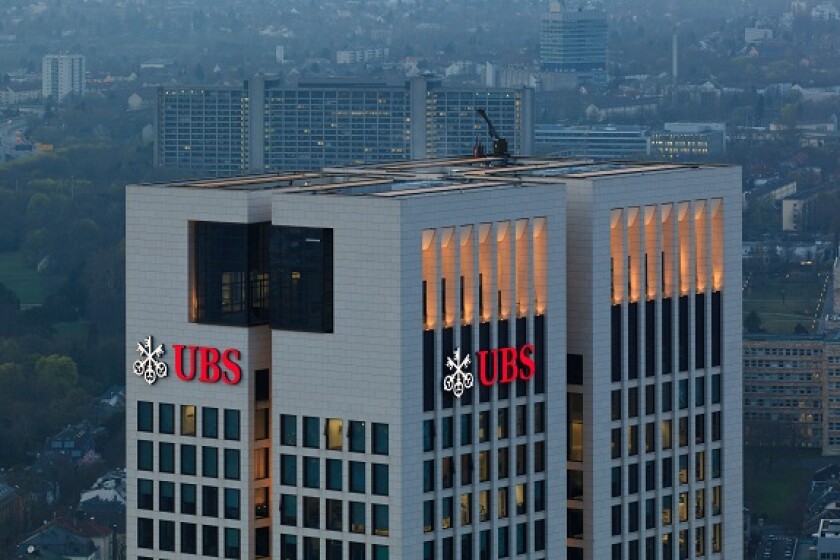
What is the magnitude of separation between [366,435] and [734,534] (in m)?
8.42

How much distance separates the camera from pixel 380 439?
129 ft

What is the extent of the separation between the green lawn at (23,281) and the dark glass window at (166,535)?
5322 inches

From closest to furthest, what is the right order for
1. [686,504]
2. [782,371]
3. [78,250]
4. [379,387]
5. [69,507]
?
[379,387], [686,504], [69,507], [782,371], [78,250]

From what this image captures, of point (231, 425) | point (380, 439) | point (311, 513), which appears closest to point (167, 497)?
point (231, 425)

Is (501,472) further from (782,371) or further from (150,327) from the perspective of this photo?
(782,371)

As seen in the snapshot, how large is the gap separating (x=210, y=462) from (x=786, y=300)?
132127 millimetres

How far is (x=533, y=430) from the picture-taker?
41594 mm

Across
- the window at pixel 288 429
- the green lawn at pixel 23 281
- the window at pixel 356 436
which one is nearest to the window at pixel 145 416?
the window at pixel 288 429

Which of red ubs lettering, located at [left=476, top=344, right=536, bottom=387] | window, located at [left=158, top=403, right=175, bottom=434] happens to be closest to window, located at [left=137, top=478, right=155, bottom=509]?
window, located at [left=158, top=403, right=175, bottom=434]

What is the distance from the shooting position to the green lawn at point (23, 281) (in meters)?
180


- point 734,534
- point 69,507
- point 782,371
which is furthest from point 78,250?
point 734,534

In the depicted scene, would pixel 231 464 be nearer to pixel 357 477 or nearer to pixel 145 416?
pixel 145 416

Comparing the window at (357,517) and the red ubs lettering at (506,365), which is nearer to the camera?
the window at (357,517)

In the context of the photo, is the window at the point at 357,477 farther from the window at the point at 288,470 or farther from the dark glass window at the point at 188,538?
the dark glass window at the point at 188,538
